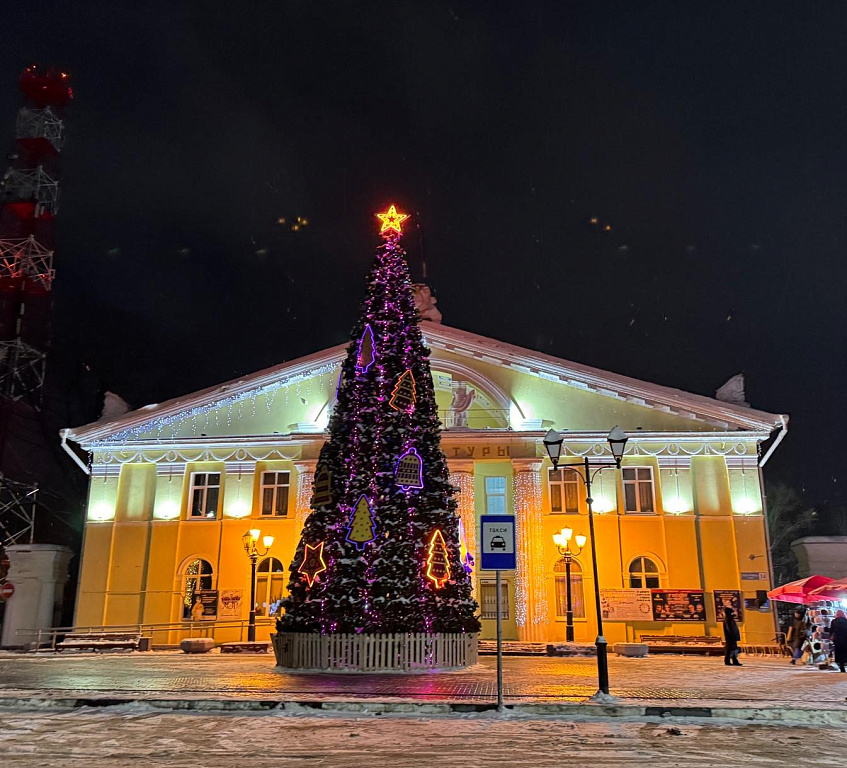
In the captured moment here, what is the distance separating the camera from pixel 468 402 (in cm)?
2988

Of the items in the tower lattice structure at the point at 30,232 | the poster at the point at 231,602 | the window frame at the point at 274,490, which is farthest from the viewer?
the tower lattice structure at the point at 30,232

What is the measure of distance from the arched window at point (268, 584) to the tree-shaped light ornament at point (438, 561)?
43.5 ft

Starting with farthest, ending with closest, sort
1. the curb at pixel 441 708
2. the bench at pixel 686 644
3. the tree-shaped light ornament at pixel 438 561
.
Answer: the bench at pixel 686 644 → the tree-shaped light ornament at pixel 438 561 → the curb at pixel 441 708

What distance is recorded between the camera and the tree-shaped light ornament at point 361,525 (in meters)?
16.9

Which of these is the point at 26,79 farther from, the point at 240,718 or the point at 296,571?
the point at 240,718

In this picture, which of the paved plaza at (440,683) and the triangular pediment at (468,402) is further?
the triangular pediment at (468,402)

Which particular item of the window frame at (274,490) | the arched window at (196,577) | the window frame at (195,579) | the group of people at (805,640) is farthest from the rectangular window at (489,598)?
the arched window at (196,577)

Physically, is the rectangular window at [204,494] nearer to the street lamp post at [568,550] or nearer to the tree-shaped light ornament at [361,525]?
the street lamp post at [568,550]

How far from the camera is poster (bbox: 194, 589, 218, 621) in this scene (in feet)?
92.9

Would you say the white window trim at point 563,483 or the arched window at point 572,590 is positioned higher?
the white window trim at point 563,483

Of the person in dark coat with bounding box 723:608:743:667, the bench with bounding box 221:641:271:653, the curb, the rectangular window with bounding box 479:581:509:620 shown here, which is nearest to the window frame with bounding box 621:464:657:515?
the rectangular window with bounding box 479:581:509:620

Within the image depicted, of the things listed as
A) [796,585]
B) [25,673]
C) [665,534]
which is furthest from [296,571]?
[665,534]

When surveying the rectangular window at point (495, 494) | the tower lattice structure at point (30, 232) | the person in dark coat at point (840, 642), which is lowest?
the person in dark coat at point (840, 642)

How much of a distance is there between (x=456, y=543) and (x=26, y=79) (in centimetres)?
3812
